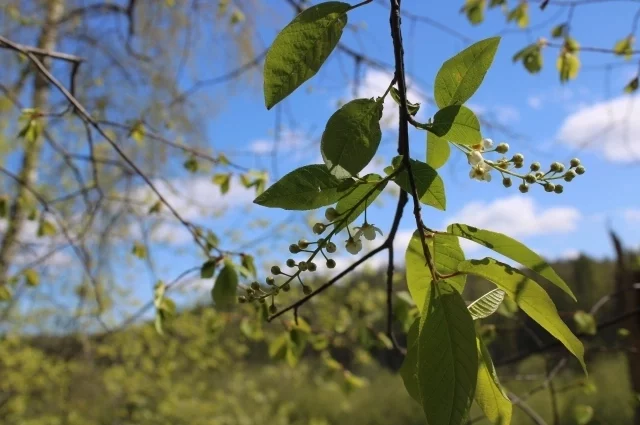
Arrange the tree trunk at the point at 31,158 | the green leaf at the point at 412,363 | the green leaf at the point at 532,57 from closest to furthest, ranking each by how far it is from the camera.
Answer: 1. the green leaf at the point at 412,363
2. the green leaf at the point at 532,57
3. the tree trunk at the point at 31,158

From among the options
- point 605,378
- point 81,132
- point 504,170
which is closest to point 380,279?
point 605,378

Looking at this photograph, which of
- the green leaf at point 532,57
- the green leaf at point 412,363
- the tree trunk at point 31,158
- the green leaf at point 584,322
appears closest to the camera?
the green leaf at point 412,363

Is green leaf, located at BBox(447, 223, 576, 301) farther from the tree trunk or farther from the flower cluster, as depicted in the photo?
the tree trunk

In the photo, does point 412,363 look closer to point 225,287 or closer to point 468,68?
point 468,68

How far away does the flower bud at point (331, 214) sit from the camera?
0.40 m

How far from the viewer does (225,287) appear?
2.60 feet

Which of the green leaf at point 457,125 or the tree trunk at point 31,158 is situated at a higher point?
the tree trunk at point 31,158

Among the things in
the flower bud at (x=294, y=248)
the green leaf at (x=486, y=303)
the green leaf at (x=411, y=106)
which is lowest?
the green leaf at (x=486, y=303)

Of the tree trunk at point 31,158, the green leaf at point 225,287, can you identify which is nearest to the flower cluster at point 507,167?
the green leaf at point 225,287

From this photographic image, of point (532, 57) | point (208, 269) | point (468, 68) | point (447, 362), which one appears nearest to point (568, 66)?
point (532, 57)

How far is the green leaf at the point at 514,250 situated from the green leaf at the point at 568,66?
1.15m

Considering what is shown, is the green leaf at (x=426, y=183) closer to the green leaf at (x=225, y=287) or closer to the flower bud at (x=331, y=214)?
the flower bud at (x=331, y=214)

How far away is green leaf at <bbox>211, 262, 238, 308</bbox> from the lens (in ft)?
2.57

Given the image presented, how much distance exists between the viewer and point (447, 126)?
0.39m
